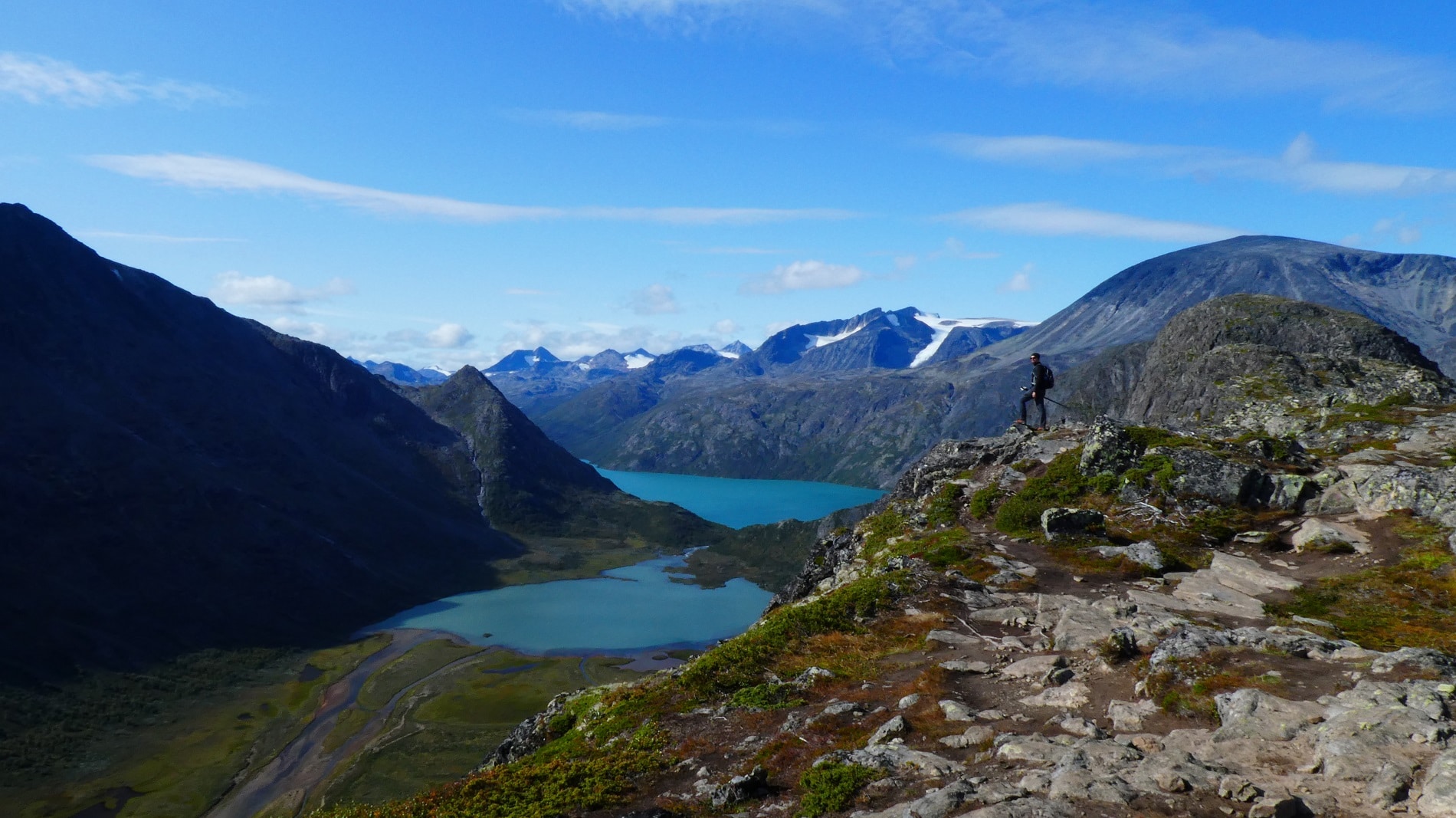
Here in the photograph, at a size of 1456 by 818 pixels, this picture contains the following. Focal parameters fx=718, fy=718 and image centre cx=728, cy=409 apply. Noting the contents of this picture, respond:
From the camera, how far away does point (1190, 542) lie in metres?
31.3

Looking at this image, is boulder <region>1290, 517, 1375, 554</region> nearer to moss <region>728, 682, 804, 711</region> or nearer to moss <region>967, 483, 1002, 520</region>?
moss <region>967, 483, 1002, 520</region>

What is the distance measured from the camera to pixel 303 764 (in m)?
137

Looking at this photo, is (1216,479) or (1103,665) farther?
(1216,479)

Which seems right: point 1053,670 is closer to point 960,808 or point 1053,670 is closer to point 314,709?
point 960,808

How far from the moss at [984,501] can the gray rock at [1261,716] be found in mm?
23712

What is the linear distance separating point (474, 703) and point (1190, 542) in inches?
6691

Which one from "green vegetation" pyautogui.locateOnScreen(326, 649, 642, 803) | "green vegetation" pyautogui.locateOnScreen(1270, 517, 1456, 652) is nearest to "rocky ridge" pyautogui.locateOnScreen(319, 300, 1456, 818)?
"green vegetation" pyautogui.locateOnScreen(1270, 517, 1456, 652)

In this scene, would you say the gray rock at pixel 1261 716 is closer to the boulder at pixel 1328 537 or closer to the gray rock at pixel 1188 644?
the gray rock at pixel 1188 644

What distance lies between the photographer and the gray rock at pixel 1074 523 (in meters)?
34.1

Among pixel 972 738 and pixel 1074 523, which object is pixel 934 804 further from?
pixel 1074 523

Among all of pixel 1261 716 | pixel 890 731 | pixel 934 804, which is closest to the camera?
pixel 934 804

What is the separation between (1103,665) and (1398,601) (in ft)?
43.2

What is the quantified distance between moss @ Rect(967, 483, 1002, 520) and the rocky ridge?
0.48ft

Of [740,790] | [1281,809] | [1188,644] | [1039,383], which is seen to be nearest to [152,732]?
[1039,383]
